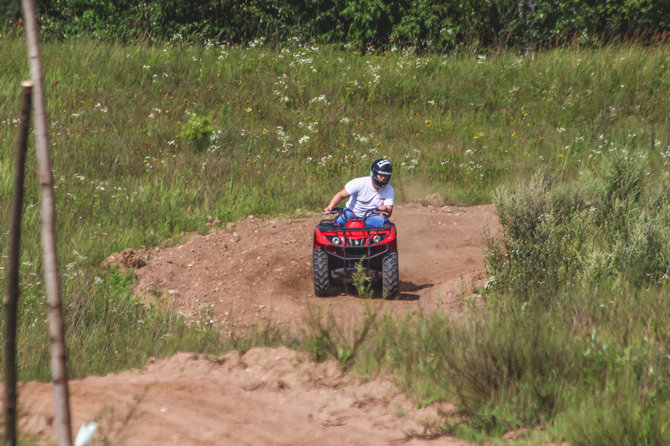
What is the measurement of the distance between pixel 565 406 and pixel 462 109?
11723 millimetres

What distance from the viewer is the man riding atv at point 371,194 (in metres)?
8.99

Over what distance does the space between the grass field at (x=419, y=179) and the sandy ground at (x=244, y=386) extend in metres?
0.29

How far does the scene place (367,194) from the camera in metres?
9.36

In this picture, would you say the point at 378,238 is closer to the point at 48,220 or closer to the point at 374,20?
the point at 48,220

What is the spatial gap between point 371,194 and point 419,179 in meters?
3.74

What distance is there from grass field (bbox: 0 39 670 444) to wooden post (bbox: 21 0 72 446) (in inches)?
100

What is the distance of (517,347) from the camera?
16.0 ft

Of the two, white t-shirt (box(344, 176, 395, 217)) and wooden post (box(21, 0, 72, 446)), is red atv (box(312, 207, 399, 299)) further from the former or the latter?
wooden post (box(21, 0, 72, 446))

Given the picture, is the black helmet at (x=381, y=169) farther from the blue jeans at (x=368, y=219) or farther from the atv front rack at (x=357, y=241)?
the atv front rack at (x=357, y=241)

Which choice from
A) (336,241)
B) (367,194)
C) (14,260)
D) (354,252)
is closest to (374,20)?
(367,194)

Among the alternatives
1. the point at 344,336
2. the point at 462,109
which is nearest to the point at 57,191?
the point at 344,336

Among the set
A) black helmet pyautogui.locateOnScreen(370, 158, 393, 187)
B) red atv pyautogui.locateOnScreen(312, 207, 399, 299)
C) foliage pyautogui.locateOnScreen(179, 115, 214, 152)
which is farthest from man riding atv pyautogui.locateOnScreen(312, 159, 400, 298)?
foliage pyautogui.locateOnScreen(179, 115, 214, 152)

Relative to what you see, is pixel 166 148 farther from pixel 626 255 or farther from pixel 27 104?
pixel 27 104

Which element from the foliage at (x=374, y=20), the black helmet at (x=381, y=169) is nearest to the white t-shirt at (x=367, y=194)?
the black helmet at (x=381, y=169)
